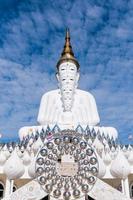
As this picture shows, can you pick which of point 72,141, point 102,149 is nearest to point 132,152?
point 102,149

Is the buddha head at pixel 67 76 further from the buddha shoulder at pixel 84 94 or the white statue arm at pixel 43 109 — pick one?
the white statue arm at pixel 43 109

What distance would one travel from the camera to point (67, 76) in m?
22.2

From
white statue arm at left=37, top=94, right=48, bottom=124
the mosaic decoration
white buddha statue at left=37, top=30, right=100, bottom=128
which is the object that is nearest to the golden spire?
white buddha statue at left=37, top=30, right=100, bottom=128

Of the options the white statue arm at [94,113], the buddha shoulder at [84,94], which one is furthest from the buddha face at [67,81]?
the white statue arm at [94,113]

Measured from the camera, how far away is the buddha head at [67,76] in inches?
846

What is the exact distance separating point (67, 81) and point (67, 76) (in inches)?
19.9

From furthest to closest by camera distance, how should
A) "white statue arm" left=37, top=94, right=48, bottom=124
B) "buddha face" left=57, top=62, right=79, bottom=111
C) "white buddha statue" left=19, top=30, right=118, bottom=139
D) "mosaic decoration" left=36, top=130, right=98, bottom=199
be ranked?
"white statue arm" left=37, top=94, right=48, bottom=124
"buddha face" left=57, top=62, right=79, bottom=111
"white buddha statue" left=19, top=30, right=118, bottom=139
"mosaic decoration" left=36, top=130, right=98, bottom=199

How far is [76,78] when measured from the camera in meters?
23.3

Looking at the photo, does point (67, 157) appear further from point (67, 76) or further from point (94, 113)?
point (67, 76)

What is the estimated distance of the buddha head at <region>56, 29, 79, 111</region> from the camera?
21.5 metres

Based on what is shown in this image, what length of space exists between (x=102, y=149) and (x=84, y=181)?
200 inches

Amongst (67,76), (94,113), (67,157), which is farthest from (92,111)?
(67,157)

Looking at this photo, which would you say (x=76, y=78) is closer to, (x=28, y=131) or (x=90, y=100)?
(x=90, y=100)

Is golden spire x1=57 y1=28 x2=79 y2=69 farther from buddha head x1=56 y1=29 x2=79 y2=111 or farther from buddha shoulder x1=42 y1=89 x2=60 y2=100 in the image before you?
buddha shoulder x1=42 y1=89 x2=60 y2=100
